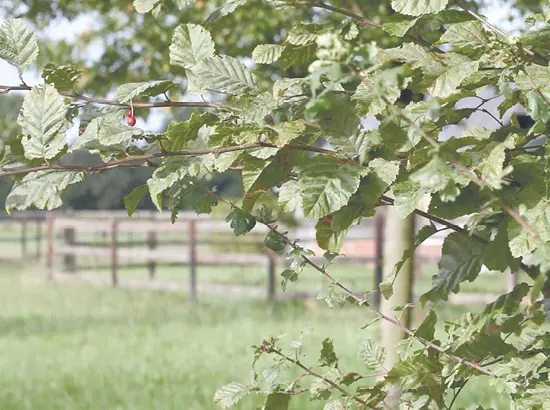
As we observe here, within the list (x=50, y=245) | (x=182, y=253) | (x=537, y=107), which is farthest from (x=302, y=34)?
(x=50, y=245)

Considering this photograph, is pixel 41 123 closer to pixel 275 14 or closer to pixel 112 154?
pixel 112 154

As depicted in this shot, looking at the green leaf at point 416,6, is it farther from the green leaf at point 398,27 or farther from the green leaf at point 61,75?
the green leaf at point 61,75

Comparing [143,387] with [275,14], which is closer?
[143,387]

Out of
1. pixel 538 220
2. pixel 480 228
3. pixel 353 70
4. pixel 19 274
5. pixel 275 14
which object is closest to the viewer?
pixel 353 70

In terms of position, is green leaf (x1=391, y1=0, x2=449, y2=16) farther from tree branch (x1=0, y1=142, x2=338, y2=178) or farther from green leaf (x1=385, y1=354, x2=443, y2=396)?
green leaf (x1=385, y1=354, x2=443, y2=396)

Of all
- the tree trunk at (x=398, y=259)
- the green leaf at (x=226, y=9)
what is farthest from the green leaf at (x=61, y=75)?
the tree trunk at (x=398, y=259)

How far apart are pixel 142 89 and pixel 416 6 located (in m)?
0.55

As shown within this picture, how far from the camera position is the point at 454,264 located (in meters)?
1.76

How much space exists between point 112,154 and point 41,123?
15 cm

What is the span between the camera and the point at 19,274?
723 inches

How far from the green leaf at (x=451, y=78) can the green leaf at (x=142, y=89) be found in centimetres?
49

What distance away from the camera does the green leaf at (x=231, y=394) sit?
199 centimetres

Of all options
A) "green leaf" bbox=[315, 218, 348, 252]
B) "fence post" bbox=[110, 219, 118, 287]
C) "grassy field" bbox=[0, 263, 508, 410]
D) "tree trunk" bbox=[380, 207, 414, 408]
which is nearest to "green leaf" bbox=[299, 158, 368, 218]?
"green leaf" bbox=[315, 218, 348, 252]

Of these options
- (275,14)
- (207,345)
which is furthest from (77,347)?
(275,14)
